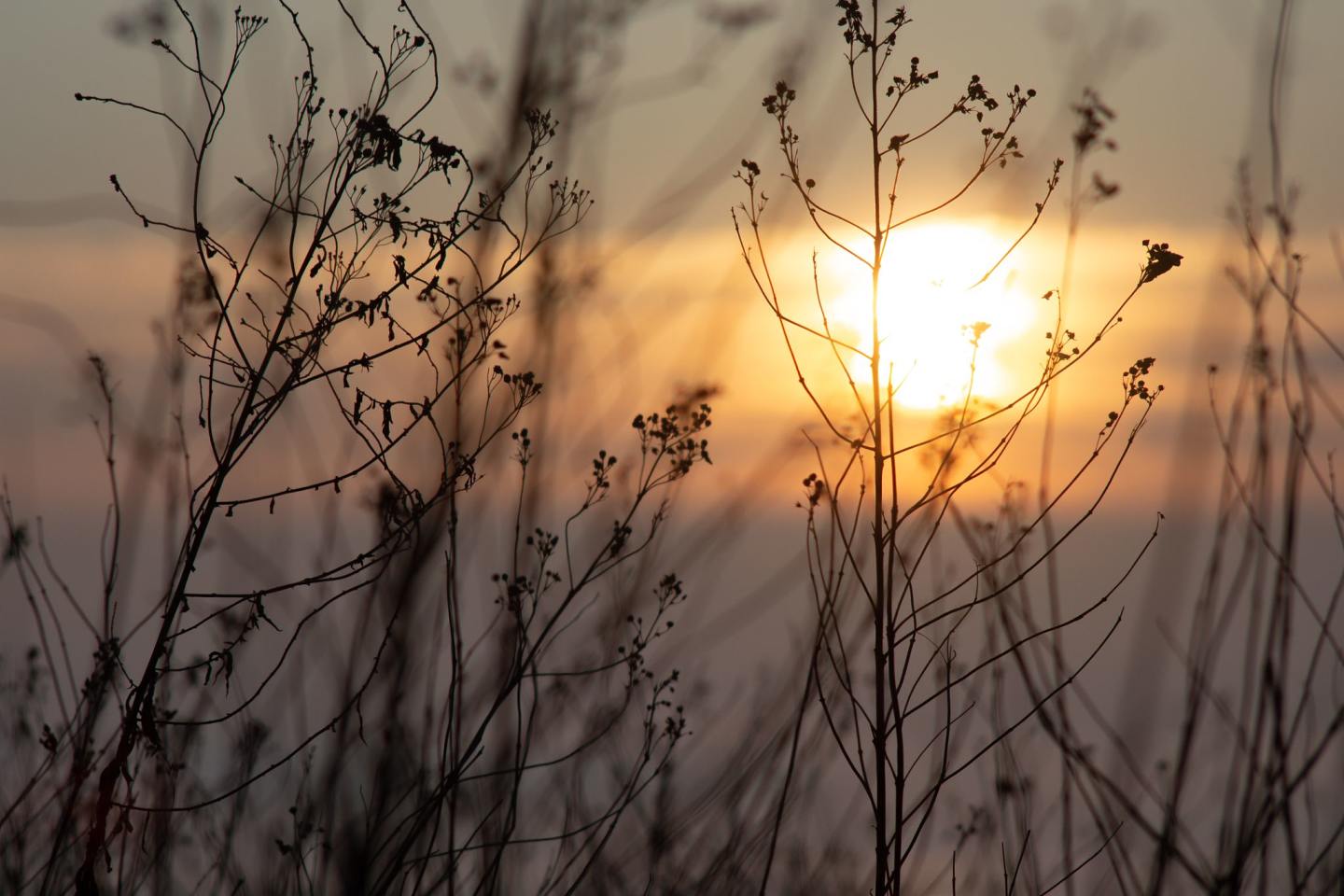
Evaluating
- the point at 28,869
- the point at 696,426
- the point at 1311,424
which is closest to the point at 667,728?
the point at 696,426

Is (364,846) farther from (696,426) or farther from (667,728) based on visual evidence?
(696,426)

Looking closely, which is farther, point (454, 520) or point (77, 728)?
point (77, 728)

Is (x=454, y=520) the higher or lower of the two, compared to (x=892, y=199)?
lower

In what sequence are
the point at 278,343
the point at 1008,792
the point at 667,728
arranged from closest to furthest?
the point at 278,343, the point at 667,728, the point at 1008,792

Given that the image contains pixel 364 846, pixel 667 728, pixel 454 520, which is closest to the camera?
pixel 364 846

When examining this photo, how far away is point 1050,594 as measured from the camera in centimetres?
357

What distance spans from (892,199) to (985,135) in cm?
32

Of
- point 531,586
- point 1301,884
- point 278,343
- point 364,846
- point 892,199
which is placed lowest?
point 364,846

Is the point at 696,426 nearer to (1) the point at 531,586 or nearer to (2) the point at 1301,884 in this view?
(1) the point at 531,586

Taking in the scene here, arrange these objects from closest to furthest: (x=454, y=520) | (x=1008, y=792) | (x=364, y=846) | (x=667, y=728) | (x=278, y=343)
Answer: (x=278, y=343)
(x=364, y=846)
(x=454, y=520)
(x=667, y=728)
(x=1008, y=792)

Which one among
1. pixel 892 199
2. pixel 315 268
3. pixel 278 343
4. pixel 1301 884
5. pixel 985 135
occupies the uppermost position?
pixel 985 135

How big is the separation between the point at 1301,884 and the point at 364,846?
7.27 feet

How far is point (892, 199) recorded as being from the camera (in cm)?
313

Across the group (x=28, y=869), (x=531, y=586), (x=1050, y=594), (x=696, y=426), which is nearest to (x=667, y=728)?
(x=531, y=586)
